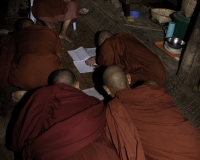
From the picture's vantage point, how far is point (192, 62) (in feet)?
8.30

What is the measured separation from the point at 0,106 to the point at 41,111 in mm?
1332

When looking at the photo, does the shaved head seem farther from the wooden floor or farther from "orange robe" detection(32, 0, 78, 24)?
"orange robe" detection(32, 0, 78, 24)

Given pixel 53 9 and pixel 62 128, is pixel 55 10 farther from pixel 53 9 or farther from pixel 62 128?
pixel 62 128

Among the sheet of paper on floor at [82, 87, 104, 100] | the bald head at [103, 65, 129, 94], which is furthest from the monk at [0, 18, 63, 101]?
the bald head at [103, 65, 129, 94]

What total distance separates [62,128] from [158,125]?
2.46 feet

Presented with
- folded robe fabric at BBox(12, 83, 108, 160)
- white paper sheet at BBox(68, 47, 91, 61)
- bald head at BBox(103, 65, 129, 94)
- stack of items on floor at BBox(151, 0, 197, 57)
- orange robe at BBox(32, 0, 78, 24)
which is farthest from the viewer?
orange robe at BBox(32, 0, 78, 24)

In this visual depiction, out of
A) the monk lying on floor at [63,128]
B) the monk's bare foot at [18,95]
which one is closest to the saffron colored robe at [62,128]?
the monk lying on floor at [63,128]

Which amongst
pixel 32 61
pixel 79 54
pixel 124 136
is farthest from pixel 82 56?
pixel 124 136

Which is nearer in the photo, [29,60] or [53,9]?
[29,60]

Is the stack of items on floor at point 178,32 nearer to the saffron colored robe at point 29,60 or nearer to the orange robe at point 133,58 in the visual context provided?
the orange robe at point 133,58

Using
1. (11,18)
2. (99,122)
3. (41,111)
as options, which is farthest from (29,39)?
(11,18)

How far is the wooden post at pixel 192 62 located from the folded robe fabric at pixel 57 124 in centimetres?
138

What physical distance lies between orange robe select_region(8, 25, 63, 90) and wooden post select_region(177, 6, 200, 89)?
155cm

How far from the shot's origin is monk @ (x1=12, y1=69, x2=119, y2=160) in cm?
151
